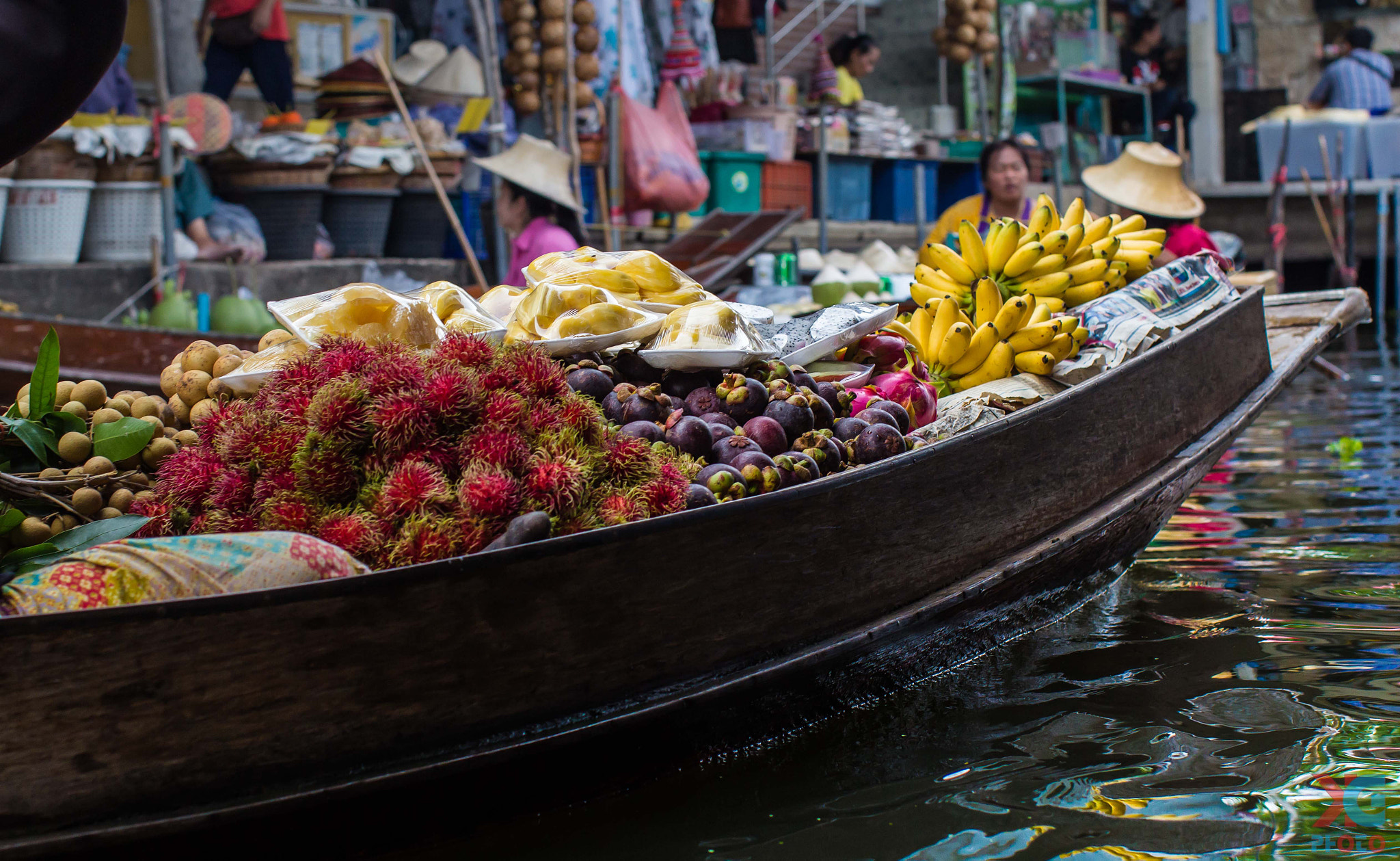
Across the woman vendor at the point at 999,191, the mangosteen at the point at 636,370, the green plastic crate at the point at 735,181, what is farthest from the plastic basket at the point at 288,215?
the mangosteen at the point at 636,370

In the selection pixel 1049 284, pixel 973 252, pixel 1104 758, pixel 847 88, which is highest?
pixel 847 88

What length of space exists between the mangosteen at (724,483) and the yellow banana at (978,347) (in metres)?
1.38

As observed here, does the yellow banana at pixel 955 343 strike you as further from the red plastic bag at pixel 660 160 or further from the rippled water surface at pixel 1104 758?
the red plastic bag at pixel 660 160

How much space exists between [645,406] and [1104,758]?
1.10 metres

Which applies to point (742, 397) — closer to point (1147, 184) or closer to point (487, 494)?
point (487, 494)

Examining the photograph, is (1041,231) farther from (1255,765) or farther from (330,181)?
(330,181)

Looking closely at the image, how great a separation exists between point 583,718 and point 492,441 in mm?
460

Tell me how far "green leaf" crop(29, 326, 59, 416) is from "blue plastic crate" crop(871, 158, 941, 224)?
9148mm

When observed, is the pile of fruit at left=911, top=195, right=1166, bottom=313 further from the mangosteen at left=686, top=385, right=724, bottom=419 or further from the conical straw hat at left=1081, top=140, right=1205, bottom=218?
the conical straw hat at left=1081, top=140, right=1205, bottom=218

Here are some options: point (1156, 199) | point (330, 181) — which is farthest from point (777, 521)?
point (330, 181)

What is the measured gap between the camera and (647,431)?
212cm

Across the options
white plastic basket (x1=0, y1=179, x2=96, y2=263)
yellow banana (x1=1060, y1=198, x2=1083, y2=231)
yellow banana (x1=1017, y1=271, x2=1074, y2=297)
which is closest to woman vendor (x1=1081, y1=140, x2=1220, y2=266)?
yellow banana (x1=1060, y1=198, x2=1083, y2=231)

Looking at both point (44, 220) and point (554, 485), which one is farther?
point (44, 220)

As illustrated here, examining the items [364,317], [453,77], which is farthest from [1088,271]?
[453,77]
